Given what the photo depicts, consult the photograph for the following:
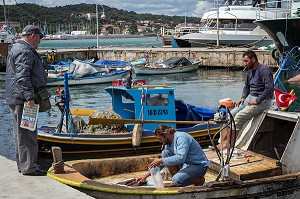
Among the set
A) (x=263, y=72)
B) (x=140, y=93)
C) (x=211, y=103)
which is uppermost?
(x=263, y=72)

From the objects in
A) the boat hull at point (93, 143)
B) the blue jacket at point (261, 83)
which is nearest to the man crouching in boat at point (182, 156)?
the blue jacket at point (261, 83)

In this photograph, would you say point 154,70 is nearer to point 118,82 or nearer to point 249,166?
point 118,82

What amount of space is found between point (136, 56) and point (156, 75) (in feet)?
33.1

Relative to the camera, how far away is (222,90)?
32.2m

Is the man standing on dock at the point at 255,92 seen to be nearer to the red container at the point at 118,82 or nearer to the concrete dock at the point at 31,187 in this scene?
the concrete dock at the point at 31,187

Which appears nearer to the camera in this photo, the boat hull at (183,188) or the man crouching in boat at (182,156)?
the man crouching in boat at (182,156)

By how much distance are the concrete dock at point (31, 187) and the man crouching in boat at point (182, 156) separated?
152 centimetres

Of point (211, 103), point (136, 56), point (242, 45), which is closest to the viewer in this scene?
point (211, 103)

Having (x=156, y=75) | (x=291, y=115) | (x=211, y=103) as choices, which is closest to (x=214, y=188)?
(x=291, y=115)

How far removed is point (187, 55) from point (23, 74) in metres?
42.0

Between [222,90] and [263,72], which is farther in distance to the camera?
[222,90]

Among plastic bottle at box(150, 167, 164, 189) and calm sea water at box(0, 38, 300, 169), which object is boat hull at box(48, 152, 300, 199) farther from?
calm sea water at box(0, 38, 300, 169)

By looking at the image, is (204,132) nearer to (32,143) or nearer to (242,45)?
(32,143)

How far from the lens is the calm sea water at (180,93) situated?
68.2 feet
